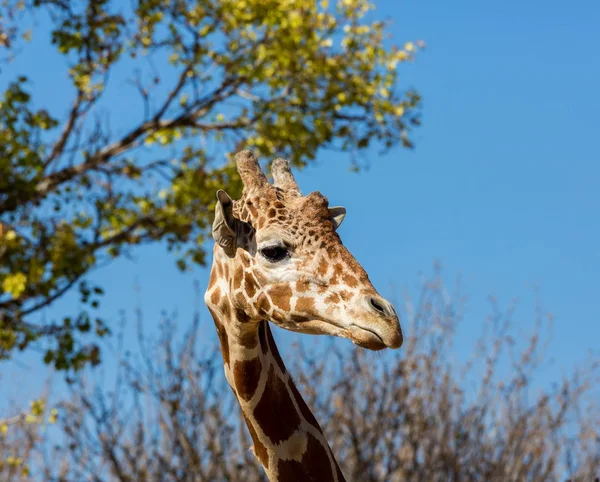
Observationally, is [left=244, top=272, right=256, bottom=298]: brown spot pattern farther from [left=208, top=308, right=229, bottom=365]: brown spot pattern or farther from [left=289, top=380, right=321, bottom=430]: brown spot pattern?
[left=289, top=380, right=321, bottom=430]: brown spot pattern

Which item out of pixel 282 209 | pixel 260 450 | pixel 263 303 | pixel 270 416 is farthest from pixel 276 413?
pixel 282 209

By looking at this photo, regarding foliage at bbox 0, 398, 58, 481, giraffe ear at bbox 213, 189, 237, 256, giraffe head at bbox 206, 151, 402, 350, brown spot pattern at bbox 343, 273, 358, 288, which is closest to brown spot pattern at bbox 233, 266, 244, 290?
giraffe head at bbox 206, 151, 402, 350

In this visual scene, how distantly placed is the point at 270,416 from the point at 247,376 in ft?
0.62

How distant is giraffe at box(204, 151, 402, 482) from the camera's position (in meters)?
3.60

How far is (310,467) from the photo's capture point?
12.8ft

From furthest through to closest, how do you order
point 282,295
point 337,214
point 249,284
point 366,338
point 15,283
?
1. point 15,283
2. point 337,214
3. point 249,284
4. point 282,295
5. point 366,338

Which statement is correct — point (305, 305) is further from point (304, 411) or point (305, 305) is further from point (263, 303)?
point (304, 411)

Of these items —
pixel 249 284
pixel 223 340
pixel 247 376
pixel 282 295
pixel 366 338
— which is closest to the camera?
pixel 366 338

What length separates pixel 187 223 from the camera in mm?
11930

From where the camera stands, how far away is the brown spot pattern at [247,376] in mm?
3896

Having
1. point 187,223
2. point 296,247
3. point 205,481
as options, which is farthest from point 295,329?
point 187,223

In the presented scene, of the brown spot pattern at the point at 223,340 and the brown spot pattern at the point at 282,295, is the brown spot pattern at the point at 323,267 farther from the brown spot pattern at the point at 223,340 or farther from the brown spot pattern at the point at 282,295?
the brown spot pattern at the point at 223,340

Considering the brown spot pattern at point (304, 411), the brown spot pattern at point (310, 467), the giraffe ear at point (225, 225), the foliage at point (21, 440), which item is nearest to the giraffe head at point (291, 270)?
the giraffe ear at point (225, 225)

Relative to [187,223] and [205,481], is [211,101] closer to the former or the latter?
[187,223]
